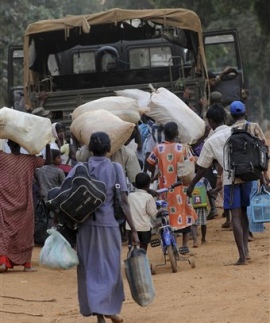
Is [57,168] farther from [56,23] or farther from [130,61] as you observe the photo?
[130,61]

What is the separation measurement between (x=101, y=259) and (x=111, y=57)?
383 inches

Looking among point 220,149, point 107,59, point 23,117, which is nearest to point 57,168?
point 23,117

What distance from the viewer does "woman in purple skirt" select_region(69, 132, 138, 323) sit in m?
7.84

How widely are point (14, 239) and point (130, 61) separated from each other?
6.92m

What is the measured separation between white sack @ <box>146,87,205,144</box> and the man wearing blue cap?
7.84 ft

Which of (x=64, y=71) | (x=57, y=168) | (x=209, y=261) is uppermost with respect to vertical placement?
(x=64, y=71)

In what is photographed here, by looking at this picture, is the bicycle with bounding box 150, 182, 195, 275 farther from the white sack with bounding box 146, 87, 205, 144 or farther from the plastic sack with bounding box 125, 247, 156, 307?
the plastic sack with bounding box 125, 247, 156, 307

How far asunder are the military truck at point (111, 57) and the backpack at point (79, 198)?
24.5ft

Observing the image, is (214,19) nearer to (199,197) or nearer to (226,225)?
(226,225)

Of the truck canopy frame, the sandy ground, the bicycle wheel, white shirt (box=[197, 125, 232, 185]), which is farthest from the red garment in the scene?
the truck canopy frame

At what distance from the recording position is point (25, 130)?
10.9m

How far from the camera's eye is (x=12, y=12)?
32.5m

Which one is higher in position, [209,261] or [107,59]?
[107,59]

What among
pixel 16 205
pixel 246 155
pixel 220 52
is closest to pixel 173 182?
pixel 246 155
